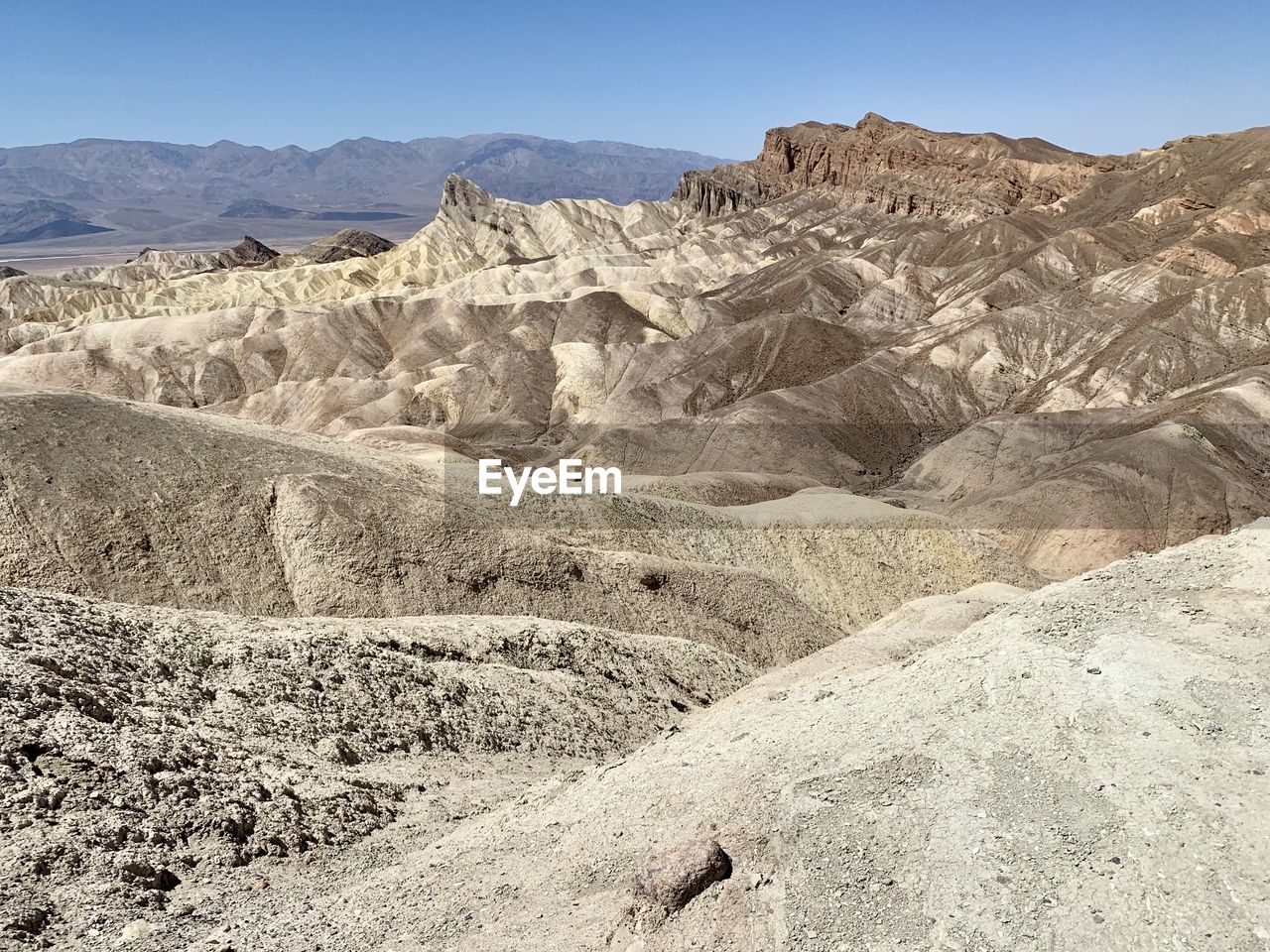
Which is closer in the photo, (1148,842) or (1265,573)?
(1148,842)

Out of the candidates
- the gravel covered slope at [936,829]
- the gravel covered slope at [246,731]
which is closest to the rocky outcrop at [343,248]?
the gravel covered slope at [246,731]

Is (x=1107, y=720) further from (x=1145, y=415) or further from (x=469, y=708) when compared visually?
(x=1145, y=415)

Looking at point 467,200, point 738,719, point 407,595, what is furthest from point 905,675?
point 467,200

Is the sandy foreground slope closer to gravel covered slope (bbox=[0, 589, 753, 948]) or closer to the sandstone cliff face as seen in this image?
gravel covered slope (bbox=[0, 589, 753, 948])

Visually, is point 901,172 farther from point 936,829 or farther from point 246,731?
point 936,829

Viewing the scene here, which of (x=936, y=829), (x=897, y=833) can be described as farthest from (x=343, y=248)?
(x=936, y=829)
